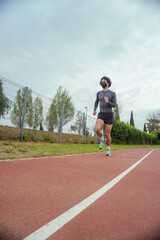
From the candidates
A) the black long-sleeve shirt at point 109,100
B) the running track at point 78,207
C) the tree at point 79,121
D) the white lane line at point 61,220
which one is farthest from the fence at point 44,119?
the white lane line at point 61,220

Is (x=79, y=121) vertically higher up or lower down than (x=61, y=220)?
higher up

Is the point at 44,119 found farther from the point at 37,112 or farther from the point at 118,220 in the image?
the point at 118,220

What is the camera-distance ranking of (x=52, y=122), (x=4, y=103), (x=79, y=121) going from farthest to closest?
(x=79, y=121), (x=52, y=122), (x=4, y=103)

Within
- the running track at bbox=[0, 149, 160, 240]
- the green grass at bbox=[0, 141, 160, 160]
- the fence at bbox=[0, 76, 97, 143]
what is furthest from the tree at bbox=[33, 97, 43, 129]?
the running track at bbox=[0, 149, 160, 240]

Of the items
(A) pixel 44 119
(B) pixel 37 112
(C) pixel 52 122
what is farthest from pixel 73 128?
(B) pixel 37 112

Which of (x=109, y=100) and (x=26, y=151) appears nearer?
(x=26, y=151)

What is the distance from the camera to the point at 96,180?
2795 mm

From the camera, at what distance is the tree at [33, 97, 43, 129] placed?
10.7m

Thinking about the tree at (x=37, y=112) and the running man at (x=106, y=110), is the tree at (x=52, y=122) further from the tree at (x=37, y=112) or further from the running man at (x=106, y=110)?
the running man at (x=106, y=110)

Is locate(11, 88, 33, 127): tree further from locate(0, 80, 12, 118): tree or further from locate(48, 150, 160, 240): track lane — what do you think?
locate(48, 150, 160, 240): track lane

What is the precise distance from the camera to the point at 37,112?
36.7ft

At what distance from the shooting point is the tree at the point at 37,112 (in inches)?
420

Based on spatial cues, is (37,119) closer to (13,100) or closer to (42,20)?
(13,100)

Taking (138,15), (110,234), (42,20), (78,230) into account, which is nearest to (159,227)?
(110,234)
